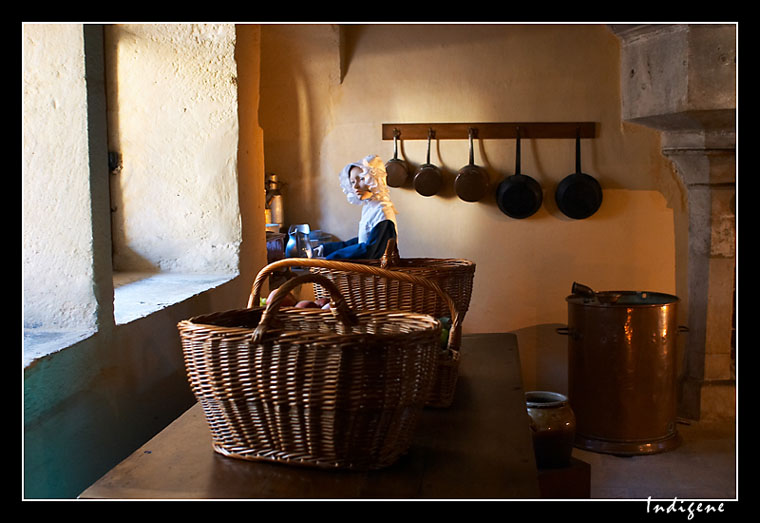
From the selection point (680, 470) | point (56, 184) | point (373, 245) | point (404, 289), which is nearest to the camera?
point (56, 184)

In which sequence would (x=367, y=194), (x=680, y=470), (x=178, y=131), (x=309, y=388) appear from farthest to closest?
(x=367, y=194), (x=680, y=470), (x=178, y=131), (x=309, y=388)

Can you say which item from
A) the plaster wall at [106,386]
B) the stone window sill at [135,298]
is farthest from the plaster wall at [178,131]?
the stone window sill at [135,298]

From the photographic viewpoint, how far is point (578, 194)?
4406mm

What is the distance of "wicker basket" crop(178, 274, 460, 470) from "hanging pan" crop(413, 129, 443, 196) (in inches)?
127

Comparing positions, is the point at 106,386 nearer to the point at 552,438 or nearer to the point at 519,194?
the point at 552,438

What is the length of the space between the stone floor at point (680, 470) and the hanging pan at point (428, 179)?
1.64 m

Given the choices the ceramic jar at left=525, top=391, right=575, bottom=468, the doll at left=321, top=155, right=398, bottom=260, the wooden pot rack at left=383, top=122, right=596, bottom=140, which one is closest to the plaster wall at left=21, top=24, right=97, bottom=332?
the ceramic jar at left=525, top=391, right=575, bottom=468

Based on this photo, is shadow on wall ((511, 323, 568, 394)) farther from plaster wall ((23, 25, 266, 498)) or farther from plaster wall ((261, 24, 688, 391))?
plaster wall ((23, 25, 266, 498))

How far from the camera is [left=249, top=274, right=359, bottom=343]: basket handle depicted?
1153 millimetres

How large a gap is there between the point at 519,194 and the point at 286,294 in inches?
133

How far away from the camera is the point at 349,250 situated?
356cm

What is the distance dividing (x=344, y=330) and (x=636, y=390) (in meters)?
2.86

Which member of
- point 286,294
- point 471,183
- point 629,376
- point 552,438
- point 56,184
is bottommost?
point 629,376

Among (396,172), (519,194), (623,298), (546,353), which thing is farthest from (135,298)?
(546,353)
